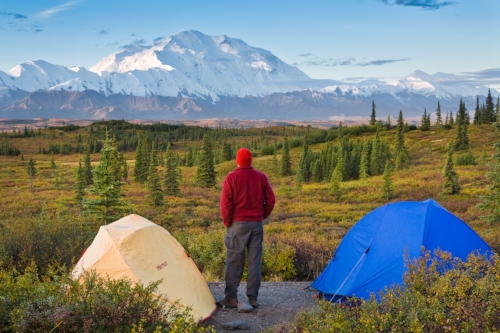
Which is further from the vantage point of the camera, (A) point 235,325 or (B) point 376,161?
(B) point 376,161

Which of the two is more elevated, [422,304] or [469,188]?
[422,304]

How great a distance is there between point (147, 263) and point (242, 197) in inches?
74.5

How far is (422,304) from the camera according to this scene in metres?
5.00

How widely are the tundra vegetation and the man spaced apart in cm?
175

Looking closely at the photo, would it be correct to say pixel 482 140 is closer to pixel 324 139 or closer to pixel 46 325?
pixel 324 139

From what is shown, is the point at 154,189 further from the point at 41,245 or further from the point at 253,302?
the point at 253,302

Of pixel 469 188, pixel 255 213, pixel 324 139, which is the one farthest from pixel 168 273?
pixel 324 139

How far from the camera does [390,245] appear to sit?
832cm

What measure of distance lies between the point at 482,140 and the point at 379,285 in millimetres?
76881

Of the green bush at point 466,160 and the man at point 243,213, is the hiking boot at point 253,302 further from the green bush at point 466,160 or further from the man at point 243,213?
the green bush at point 466,160

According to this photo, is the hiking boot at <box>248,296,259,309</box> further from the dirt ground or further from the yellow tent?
the yellow tent

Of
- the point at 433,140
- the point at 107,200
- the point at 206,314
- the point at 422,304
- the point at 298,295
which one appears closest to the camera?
the point at 422,304

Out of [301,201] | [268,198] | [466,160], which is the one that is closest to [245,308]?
[268,198]

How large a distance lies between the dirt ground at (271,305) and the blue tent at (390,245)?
503 millimetres
